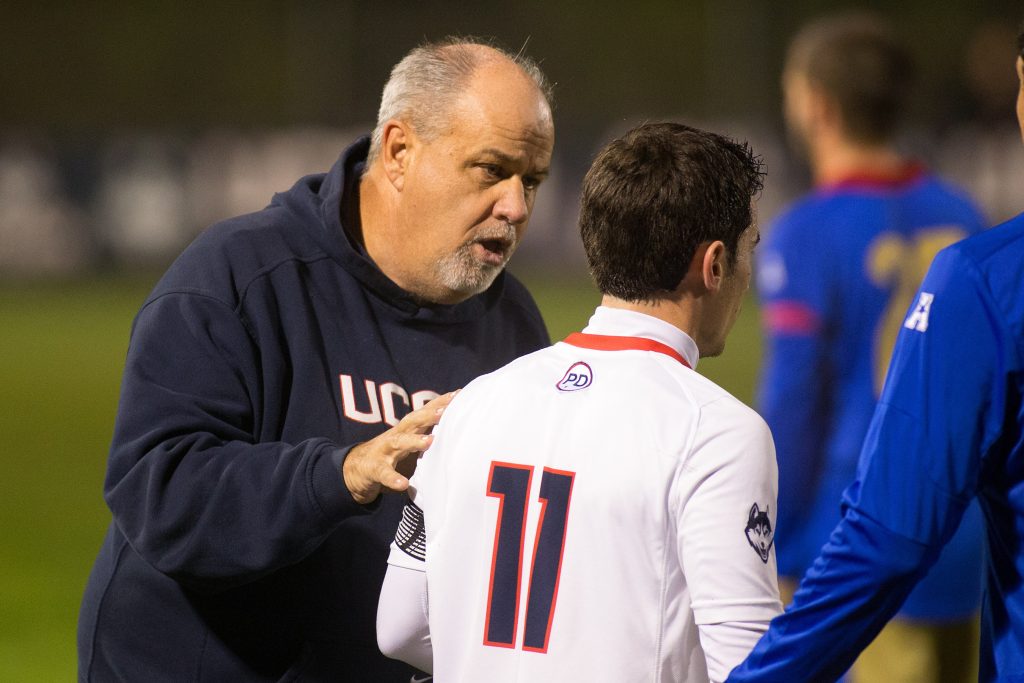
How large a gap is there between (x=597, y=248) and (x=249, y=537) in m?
Answer: 0.82

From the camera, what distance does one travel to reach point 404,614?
2281 millimetres

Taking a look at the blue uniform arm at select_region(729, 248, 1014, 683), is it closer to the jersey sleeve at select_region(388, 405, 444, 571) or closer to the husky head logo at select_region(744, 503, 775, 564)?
the husky head logo at select_region(744, 503, 775, 564)

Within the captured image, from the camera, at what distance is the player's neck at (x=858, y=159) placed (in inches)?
166

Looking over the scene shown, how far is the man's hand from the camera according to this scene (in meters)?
2.27

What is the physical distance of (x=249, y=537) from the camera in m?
2.46

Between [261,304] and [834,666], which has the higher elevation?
[261,304]

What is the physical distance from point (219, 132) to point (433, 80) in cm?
1722

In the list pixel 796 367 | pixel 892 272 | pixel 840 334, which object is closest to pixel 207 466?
pixel 796 367

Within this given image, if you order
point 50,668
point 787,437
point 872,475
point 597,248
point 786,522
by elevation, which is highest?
point 597,248

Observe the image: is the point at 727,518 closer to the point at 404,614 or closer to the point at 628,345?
the point at 628,345

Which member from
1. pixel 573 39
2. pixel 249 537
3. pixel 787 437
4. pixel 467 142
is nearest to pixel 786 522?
pixel 787 437

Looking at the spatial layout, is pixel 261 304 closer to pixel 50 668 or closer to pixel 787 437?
pixel 787 437

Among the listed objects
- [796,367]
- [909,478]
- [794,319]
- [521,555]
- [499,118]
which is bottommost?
[796,367]

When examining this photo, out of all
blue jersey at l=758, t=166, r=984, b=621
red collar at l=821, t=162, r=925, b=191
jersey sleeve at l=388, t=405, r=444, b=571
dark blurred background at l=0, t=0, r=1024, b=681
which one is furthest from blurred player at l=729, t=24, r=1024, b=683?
dark blurred background at l=0, t=0, r=1024, b=681
